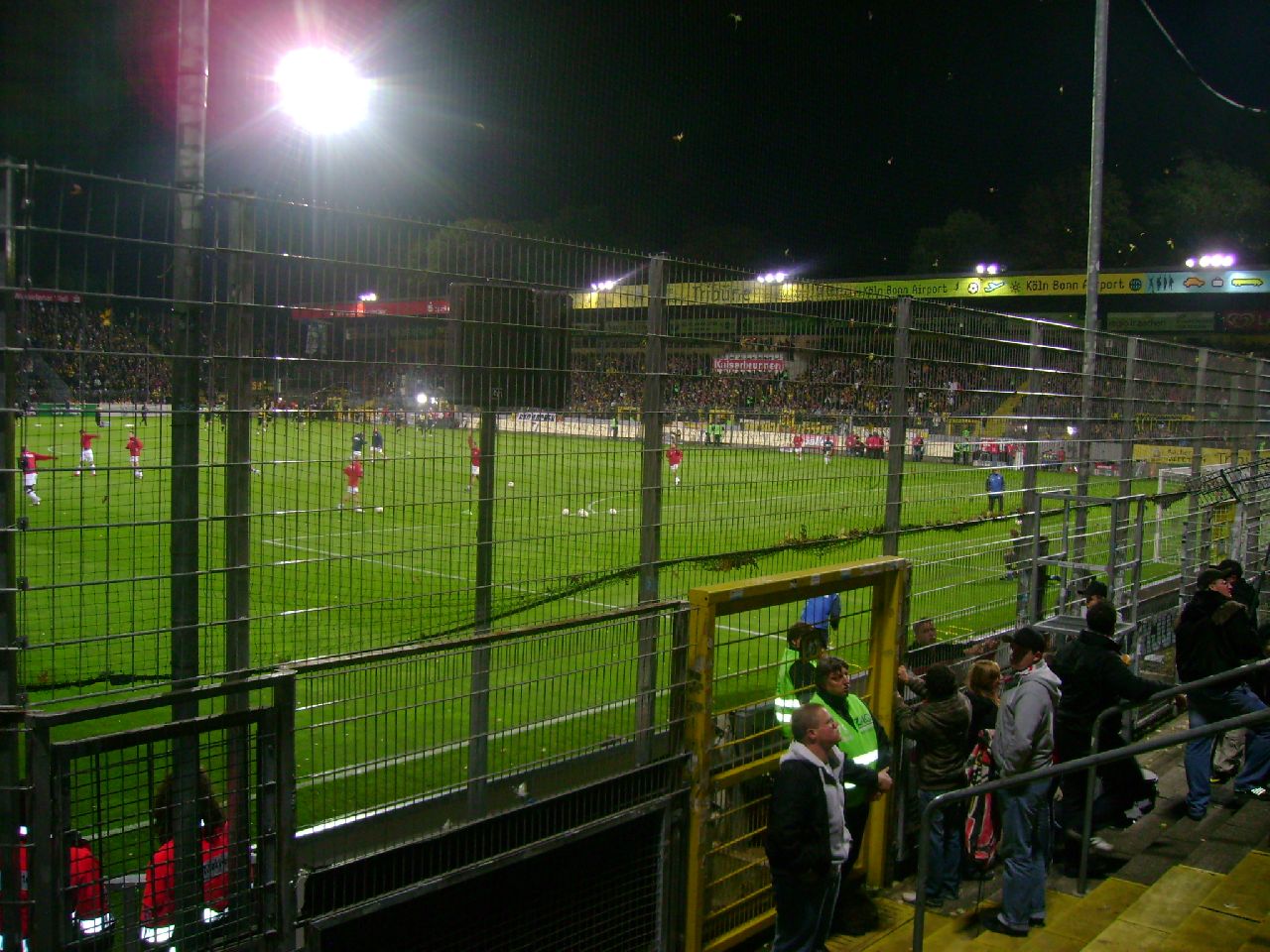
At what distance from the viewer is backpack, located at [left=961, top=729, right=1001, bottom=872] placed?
6895 millimetres

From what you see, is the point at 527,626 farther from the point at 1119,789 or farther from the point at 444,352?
the point at 1119,789

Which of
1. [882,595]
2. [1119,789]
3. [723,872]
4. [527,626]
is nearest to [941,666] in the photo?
[882,595]

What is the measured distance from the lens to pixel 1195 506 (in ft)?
38.3

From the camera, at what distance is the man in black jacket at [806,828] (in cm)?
475

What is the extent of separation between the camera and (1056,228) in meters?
60.0

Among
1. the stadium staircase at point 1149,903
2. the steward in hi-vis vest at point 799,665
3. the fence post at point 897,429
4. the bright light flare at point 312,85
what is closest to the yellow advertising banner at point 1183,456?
the stadium staircase at point 1149,903

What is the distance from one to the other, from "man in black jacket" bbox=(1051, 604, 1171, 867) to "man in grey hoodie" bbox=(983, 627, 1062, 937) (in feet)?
2.41

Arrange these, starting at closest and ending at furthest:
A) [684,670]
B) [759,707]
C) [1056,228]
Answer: [684,670], [759,707], [1056,228]

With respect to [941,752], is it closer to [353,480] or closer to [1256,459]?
[353,480]

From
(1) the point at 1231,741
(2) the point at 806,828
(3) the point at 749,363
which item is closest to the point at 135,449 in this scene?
(2) the point at 806,828

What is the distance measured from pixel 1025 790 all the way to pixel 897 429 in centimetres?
246

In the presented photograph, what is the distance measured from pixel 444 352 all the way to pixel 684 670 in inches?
77.5

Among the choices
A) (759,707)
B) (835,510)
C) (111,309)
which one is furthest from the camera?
(835,510)

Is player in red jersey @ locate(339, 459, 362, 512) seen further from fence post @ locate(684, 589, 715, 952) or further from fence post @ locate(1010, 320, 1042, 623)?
fence post @ locate(1010, 320, 1042, 623)
